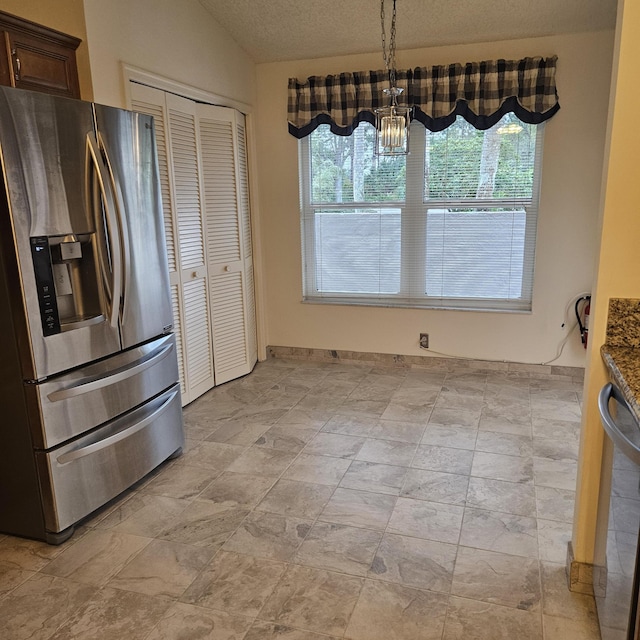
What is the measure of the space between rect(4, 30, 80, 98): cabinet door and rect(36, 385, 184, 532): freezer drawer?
1558 mm

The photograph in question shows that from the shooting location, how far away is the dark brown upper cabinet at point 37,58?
2341 mm

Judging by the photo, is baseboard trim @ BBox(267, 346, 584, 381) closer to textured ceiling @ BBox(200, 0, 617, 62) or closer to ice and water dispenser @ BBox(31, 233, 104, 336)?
textured ceiling @ BBox(200, 0, 617, 62)

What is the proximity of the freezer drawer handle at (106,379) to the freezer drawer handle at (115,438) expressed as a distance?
239 millimetres

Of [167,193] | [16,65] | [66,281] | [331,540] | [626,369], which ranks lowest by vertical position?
[331,540]

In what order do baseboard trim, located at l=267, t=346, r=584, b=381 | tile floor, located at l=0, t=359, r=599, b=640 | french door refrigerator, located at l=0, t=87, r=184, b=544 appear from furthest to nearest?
baseboard trim, located at l=267, t=346, r=584, b=381 → french door refrigerator, located at l=0, t=87, r=184, b=544 → tile floor, located at l=0, t=359, r=599, b=640

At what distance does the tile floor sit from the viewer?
1.87 m

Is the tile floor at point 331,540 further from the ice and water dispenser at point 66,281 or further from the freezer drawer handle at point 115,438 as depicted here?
the ice and water dispenser at point 66,281

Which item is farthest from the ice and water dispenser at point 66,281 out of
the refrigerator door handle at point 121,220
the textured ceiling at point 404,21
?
the textured ceiling at point 404,21

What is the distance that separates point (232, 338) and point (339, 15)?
7.86ft

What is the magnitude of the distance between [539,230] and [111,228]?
2.99m

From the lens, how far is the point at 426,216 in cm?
427

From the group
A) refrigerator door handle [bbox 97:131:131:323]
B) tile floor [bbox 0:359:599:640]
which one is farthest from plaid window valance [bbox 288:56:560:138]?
refrigerator door handle [bbox 97:131:131:323]

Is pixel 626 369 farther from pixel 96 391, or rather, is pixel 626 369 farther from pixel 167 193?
pixel 167 193

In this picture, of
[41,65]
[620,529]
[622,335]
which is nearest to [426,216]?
[622,335]
